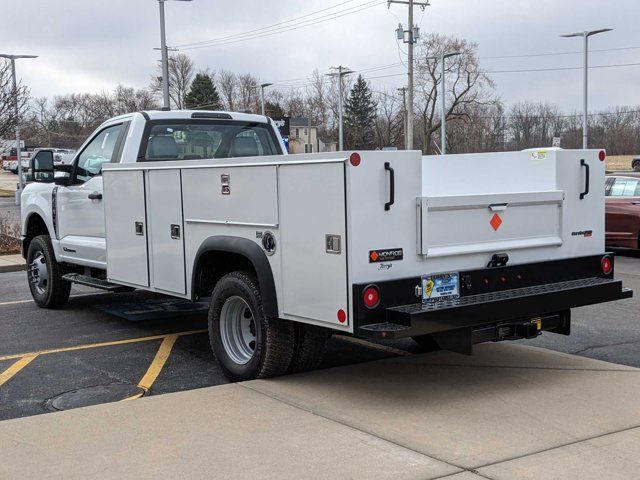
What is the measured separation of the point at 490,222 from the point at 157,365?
3294 millimetres

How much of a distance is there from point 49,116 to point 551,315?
89.6m

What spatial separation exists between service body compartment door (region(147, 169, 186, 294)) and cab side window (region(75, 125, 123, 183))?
1584 mm

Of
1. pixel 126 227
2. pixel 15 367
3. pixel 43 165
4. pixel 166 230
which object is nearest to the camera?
pixel 166 230

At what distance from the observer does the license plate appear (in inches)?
207

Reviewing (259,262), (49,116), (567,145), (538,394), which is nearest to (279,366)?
(259,262)

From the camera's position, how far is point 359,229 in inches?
195

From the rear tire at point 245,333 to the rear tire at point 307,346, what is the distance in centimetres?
7

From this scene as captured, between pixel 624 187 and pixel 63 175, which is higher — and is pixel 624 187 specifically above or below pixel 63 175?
below

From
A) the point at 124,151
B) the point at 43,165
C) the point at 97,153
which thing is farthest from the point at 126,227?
the point at 43,165

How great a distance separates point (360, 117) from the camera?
9138 cm

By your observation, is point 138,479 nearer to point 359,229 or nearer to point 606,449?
point 359,229

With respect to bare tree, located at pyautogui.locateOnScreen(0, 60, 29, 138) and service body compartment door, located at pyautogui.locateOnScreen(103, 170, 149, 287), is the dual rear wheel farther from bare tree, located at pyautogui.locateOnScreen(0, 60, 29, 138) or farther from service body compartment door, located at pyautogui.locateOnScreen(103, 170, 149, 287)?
bare tree, located at pyautogui.locateOnScreen(0, 60, 29, 138)

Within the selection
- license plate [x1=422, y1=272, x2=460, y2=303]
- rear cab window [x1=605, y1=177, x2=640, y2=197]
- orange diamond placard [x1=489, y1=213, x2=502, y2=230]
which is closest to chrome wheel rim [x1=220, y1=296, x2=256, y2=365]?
license plate [x1=422, y1=272, x2=460, y2=303]

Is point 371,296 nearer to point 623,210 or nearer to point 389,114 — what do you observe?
point 623,210
